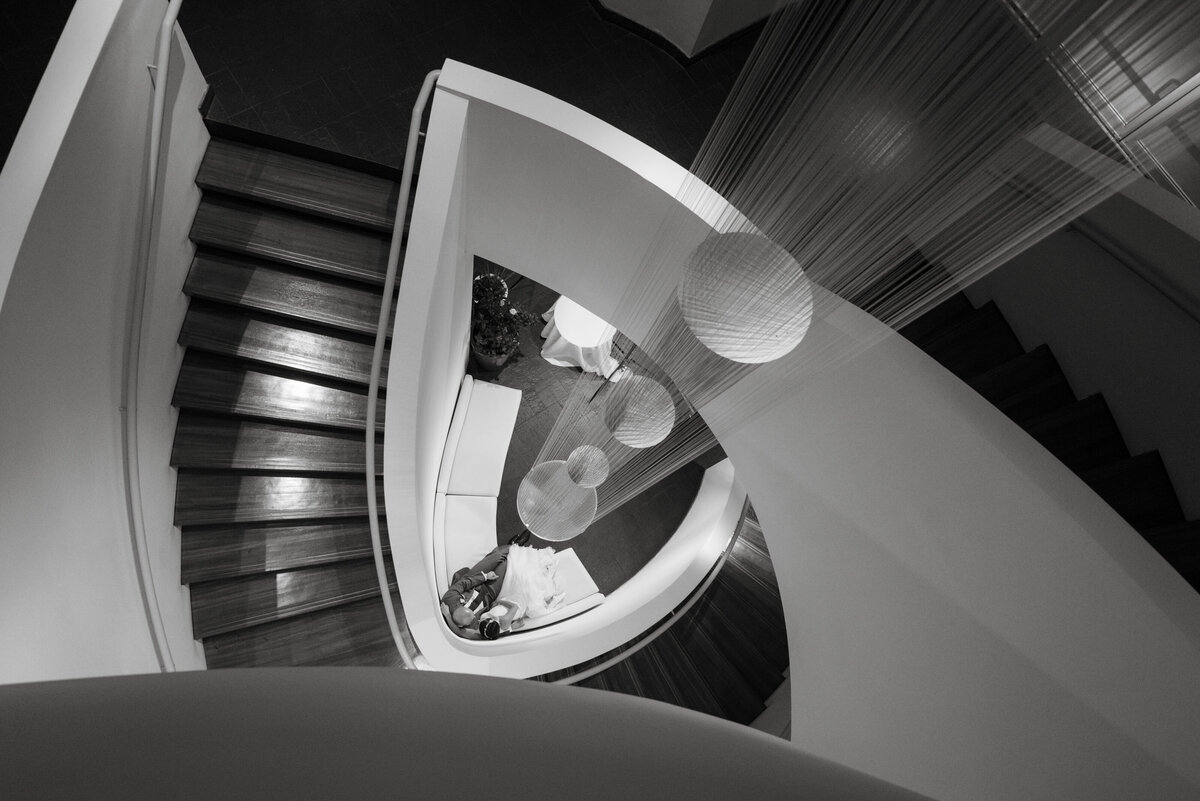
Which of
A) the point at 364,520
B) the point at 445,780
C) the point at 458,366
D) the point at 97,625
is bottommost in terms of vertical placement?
the point at 445,780

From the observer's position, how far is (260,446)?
5125 mm

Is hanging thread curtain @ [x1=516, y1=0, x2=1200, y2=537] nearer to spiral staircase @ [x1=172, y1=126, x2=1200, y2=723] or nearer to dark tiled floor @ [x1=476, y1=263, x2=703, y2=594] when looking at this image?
spiral staircase @ [x1=172, y1=126, x2=1200, y2=723]

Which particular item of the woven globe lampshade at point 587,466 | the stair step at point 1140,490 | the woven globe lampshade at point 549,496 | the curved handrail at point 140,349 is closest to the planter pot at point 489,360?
the woven globe lampshade at point 549,496

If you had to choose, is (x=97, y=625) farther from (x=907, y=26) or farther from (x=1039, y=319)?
(x=1039, y=319)

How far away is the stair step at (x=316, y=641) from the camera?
17.5 feet

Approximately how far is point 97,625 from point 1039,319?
5597 millimetres

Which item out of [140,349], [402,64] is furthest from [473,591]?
[402,64]

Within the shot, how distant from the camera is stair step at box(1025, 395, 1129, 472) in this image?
12.6 ft

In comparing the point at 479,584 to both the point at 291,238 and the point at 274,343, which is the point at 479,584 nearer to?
the point at 274,343

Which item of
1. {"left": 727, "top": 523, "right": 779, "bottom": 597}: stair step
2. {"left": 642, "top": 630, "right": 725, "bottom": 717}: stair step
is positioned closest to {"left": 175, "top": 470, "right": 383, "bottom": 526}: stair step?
{"left": 642, "top": 630, "right": 725, "bottom": 717}: stair step

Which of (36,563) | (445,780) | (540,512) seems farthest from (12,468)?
(540,512)

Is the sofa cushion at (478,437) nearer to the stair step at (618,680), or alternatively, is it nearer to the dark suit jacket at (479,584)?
the dark suit jacket at (479,584)

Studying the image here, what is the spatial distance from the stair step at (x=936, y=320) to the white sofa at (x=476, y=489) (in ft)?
13.6

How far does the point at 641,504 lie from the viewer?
8.18 m
